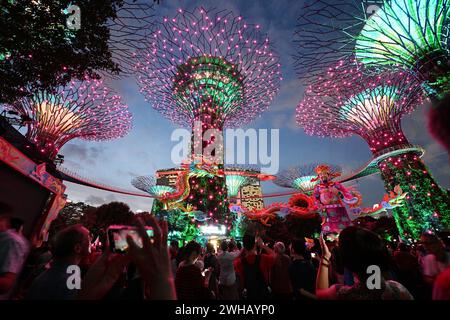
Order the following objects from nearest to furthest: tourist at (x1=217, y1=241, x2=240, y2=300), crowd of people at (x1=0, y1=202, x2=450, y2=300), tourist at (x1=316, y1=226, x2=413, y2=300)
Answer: crowd of people at (x1=0, y1=202, x2=450, y2=300)
tourist at (x1=316, y1=226, x2=413, y2=300)
tourist at (x1=217, y1=241, x2=240, y2=300)

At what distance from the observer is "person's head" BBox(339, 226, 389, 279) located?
1.83 meters

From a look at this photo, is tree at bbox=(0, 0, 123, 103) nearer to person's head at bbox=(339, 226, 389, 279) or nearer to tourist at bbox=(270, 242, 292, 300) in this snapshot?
tourist at bbox=(270, 242, 292, 300)

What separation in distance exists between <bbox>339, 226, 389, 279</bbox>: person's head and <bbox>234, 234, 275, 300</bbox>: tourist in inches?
119

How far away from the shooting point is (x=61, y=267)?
2.29 meters

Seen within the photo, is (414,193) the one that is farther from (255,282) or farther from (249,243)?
(255,282)

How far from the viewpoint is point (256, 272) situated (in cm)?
476

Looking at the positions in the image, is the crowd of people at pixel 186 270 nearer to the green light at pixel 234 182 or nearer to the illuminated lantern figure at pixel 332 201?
the illuminated lantern figure at pixel 332 201

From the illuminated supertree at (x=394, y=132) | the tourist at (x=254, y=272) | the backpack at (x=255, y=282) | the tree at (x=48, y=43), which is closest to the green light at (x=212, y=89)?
the illuminated supertree at (x=394, y=132)

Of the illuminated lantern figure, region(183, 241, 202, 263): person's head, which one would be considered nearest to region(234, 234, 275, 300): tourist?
region(183, 241, 202, 263): person's head

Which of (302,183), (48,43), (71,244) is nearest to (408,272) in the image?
(71,244)

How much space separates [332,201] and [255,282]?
13.2 meters

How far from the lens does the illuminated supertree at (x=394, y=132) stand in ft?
76.8

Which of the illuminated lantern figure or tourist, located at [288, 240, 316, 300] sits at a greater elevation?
the illuminated lantern figure
